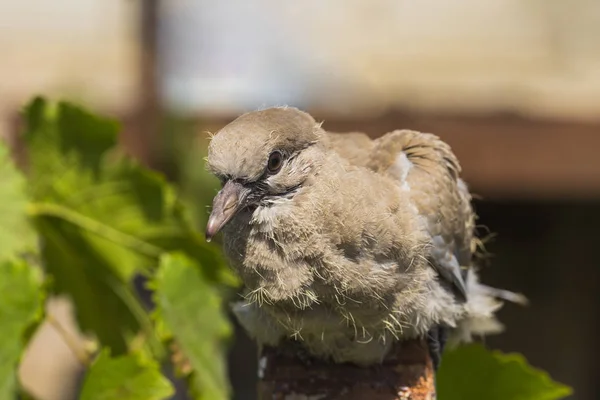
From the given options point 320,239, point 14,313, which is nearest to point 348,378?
point 320,239

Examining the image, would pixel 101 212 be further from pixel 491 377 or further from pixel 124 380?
pixel 491 377

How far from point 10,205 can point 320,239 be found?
1.40 feet

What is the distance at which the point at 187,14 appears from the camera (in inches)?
107

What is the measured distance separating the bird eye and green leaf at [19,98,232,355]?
0.34 m

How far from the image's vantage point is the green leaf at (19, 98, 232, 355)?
1194mm

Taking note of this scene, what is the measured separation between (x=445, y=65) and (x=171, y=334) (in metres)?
2.35

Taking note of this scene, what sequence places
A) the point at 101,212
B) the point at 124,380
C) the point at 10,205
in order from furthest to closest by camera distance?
the point at 101,212 < the point at 10,205 < the point at 124,380

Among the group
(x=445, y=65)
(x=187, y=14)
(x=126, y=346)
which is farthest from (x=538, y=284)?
(x=126, y=346)

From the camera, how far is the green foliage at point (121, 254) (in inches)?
42.0

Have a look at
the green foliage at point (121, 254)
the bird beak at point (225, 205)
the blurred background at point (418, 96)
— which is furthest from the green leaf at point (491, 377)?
the blurred background at point (418, 96)

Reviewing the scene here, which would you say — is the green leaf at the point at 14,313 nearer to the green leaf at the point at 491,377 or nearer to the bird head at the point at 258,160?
the bird head at the point at 258,160

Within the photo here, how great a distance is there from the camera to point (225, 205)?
839mm

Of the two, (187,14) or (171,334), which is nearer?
(171,334)

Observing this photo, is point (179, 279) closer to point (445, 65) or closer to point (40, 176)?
point (40, 176)
